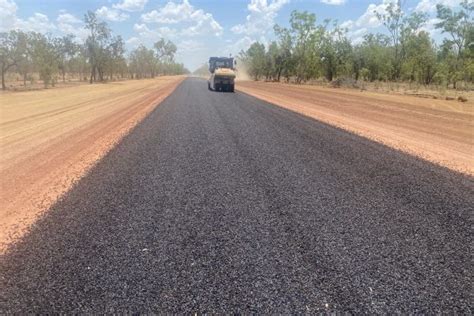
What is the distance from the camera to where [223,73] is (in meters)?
30.1

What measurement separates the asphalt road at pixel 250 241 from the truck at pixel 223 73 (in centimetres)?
2335

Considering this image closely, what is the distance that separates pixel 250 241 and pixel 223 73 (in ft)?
89.0

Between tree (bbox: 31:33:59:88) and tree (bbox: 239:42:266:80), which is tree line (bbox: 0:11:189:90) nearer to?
tree (bbox: 31:33:59:88)

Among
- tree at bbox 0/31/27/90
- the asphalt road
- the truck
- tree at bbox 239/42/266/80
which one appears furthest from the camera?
tree at bbox 239/42/266/80

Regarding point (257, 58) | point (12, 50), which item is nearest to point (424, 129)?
point (12, 50)

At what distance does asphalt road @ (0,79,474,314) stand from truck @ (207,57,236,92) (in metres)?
23.4

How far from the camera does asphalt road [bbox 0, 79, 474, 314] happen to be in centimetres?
324

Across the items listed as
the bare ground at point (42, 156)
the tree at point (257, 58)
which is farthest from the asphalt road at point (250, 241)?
the tree at point (257, 58)

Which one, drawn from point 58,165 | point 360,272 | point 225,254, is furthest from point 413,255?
point 58,165

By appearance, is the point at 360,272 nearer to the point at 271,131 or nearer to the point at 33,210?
the point at 33,210

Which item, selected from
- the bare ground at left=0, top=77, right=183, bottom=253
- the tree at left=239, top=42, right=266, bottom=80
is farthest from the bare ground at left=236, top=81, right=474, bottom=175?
the tree at left=239, top=42, right=266, bottom=80

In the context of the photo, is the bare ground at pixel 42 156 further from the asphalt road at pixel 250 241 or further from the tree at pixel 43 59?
the tree at pixel 43 59

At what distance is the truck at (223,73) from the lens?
3036cm

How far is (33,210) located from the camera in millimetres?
5445
